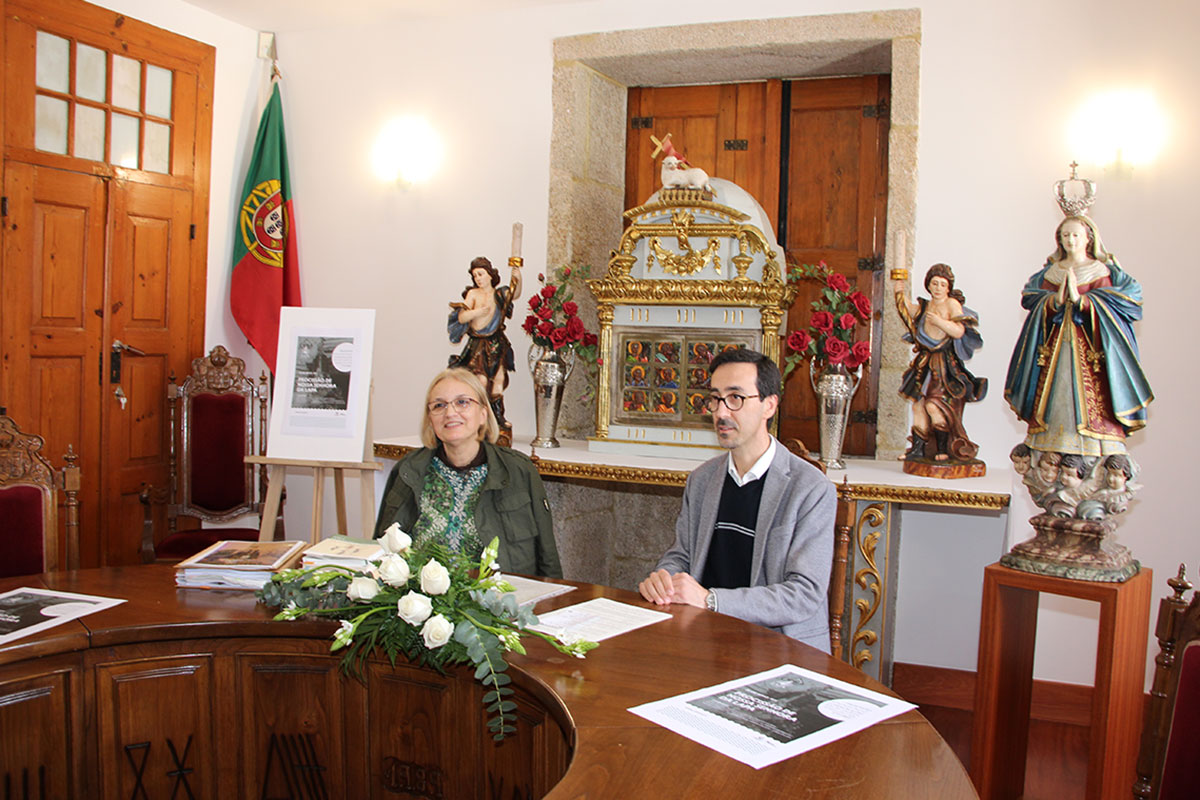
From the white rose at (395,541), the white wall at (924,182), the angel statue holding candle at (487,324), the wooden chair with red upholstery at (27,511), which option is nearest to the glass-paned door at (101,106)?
the white wall at (924,182)

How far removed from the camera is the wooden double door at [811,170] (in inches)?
180

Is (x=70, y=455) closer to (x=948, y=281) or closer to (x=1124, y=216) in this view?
(x=948, y=281)

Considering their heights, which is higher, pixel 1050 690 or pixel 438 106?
pixel 438 106

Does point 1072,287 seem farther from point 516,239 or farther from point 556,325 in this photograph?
point 516,239

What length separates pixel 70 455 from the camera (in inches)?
126

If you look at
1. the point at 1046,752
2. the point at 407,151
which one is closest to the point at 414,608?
the point at 1046,752

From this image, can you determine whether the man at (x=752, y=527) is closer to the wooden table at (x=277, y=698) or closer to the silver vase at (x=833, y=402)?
the wooden table at (x=277, y=698)

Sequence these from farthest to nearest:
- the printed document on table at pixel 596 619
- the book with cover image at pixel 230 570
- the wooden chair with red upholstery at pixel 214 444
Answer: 1. the wooden chair with red upholstery at pixel 214 444
2. the book with cover image at pixel 230 570
3. the printed document on table at pixel 596 619

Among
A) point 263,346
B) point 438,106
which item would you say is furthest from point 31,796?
point 438,106

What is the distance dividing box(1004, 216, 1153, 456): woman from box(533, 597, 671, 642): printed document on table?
1.42 meters

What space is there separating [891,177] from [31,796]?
3.65 metres

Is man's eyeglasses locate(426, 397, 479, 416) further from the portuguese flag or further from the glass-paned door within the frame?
the glass-paned door

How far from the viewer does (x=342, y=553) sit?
237 centimetres

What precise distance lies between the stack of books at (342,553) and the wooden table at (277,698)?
6.5 inches
